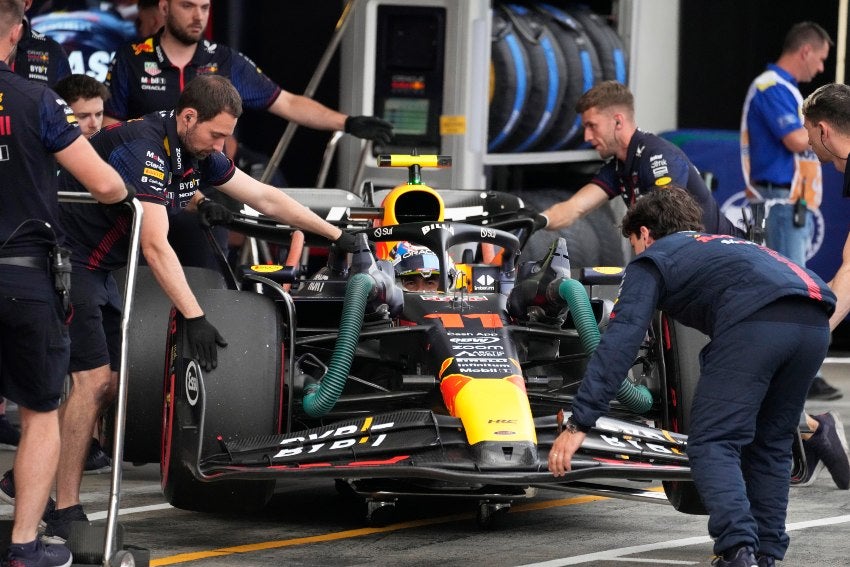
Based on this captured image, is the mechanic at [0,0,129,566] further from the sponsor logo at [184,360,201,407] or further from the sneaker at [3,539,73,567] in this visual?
the sponsor logo at [184,360,201,407]

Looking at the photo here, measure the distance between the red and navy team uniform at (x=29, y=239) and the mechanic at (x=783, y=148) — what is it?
6482mm

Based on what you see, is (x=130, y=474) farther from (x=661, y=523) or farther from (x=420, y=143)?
(x=420, y=143)

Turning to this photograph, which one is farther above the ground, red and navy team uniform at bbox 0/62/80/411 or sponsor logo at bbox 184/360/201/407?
red and navy team uniform at bbox 0/62/80/411

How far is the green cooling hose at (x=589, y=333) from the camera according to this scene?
6918mm

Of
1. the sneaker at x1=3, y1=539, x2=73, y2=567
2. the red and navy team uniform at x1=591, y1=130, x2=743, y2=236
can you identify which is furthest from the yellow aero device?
the sneaker at x1=3, y1=539, x2=73, y2=567

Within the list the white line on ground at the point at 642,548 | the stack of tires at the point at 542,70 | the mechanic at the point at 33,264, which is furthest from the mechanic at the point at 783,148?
the mechanic at the point at 33,264

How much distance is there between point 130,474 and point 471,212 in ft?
7.55

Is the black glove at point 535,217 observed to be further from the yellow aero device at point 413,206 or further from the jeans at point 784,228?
the jeans at point 784,228

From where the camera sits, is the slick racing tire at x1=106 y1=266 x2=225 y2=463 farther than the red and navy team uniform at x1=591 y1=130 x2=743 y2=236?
No

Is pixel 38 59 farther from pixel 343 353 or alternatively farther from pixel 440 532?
pixel 440 532

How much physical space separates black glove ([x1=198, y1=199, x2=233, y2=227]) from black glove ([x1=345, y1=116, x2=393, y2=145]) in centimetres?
173

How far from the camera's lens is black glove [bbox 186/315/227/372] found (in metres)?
6.52

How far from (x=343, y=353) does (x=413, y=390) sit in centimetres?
41

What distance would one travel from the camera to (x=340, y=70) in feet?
42.5
